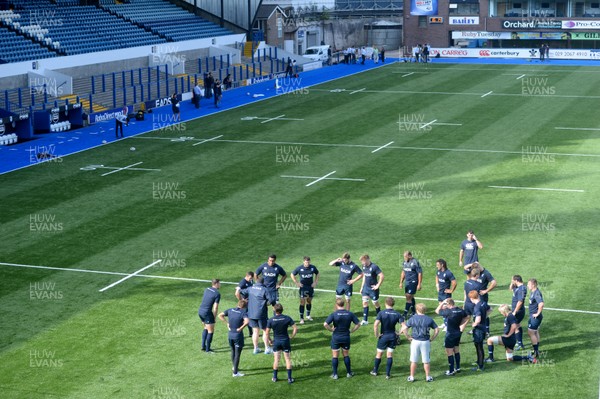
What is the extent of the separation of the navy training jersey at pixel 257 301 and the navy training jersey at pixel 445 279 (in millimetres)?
4111

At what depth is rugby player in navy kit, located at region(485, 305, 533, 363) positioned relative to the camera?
62.7 ft

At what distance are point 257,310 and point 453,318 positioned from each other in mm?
4078

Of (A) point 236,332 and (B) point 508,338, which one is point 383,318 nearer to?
(B) point 508,338

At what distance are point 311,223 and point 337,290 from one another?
841cm

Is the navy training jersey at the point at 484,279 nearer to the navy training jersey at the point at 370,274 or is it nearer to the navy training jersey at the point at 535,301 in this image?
the navy training jersey at the point at 535,301

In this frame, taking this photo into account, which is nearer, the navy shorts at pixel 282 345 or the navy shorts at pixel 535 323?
the navy shorts at pixel 282 345

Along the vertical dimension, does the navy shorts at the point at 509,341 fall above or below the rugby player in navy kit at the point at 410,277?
below

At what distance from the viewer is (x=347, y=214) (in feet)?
104

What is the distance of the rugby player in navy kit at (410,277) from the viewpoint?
22.3 meters

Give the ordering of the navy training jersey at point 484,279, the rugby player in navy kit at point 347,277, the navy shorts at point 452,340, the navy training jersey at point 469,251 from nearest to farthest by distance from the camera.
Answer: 1. the navy shorts at point 452,340
2. the navy training jersey at point 484,279
3. the rugby player in navy kit at point 347,277
4. the navy training jersey at point 469,251

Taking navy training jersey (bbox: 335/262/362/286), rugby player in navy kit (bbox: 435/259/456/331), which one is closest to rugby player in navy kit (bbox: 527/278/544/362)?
rugby player in navy kit (bbox: 435/259/456/331)

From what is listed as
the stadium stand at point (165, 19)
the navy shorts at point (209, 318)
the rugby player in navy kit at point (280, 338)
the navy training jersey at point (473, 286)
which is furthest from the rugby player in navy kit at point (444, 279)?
the stadium stand at point (165, 19)

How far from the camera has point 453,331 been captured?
18.8 meters

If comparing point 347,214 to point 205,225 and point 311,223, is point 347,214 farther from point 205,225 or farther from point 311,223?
point 205,225
